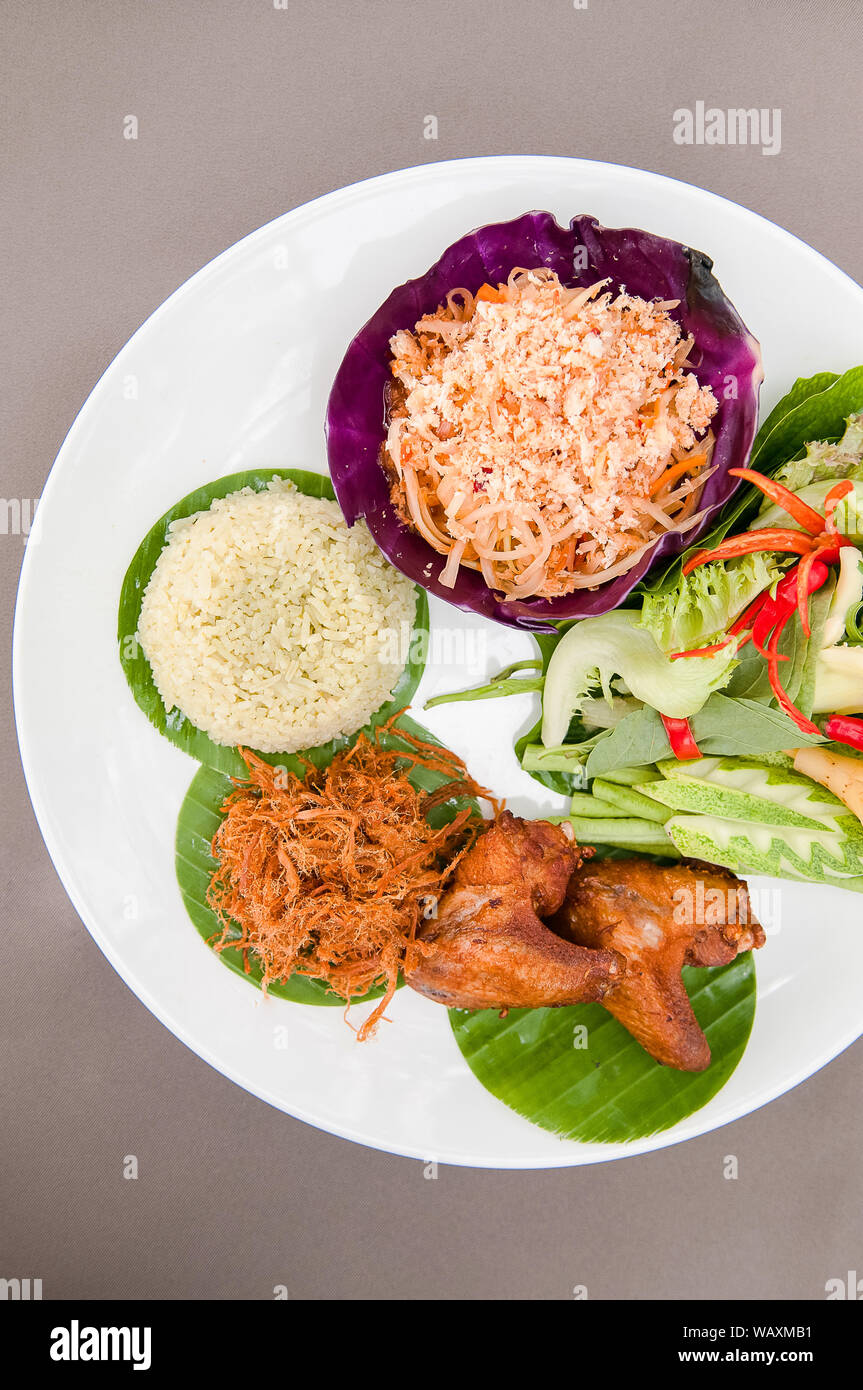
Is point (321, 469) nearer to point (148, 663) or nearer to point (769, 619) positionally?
point (148, 663)

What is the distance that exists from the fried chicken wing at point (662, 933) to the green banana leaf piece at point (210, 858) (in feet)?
1.98

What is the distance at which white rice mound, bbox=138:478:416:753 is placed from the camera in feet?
7.55

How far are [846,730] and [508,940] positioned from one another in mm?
1050

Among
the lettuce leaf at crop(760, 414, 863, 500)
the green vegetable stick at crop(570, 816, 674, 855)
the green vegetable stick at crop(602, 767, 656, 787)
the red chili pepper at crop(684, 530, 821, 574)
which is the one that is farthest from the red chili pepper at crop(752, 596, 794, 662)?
the green vegetable stick at crop(570, 816, 674, 855)

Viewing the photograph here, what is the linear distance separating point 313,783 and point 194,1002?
0.74m

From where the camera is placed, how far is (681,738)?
2295mm

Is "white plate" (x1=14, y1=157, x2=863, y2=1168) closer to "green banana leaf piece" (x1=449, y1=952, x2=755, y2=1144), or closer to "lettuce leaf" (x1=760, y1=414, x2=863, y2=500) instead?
"green banana leaf piece" (x1=449, y1=952, x2=755, y2=1144)

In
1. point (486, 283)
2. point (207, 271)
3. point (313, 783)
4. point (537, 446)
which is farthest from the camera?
Result: point (313, 783)

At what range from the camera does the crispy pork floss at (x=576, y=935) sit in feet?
7.35

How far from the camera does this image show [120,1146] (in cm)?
302

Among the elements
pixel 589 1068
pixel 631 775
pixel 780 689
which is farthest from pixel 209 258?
pixel 589 1068

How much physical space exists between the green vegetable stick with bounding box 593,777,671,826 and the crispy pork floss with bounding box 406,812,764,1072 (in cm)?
16

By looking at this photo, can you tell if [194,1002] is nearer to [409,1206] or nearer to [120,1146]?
[120,1146]
